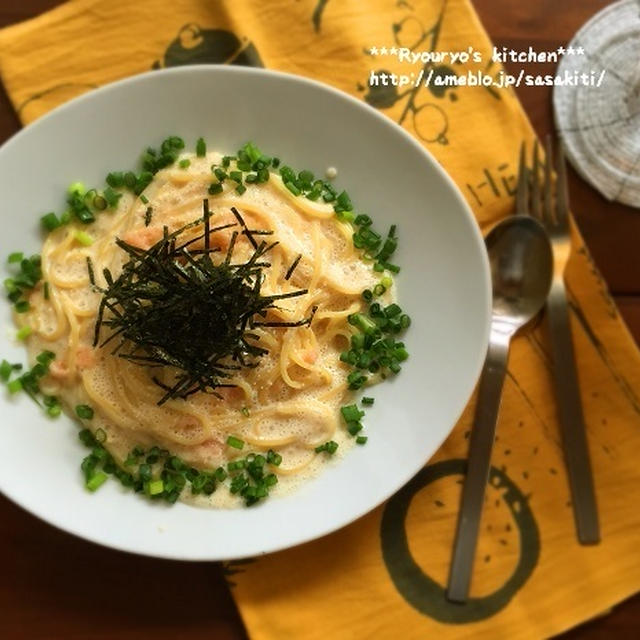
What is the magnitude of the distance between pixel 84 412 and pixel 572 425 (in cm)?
145

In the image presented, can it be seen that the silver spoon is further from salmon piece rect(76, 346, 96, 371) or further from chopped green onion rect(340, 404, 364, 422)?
salmon piece rect(76, 346, 96, 371)

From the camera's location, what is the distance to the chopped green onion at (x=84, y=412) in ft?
6.71

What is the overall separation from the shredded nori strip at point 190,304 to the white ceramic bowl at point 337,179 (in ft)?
1.01

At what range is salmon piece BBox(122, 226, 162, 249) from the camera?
2.01 m

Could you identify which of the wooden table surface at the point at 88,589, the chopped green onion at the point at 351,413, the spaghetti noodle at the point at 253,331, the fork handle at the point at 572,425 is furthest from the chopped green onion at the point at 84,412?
the fork handle at the point at 572,425

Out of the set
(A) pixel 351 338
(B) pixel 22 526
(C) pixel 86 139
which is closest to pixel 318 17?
(C) pixel 86 139

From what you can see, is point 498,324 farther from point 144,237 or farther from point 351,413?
point 144,237

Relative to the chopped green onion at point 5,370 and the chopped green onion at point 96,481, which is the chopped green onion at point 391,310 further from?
the chopped green onion at point 5,370

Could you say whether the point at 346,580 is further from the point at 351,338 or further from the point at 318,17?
the point at 318,17

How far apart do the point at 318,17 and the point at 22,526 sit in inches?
70.3

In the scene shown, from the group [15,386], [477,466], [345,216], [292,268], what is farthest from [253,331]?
[477,466]

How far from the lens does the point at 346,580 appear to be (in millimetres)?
2172

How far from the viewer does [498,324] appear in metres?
2.21

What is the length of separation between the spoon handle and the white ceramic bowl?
19cm
